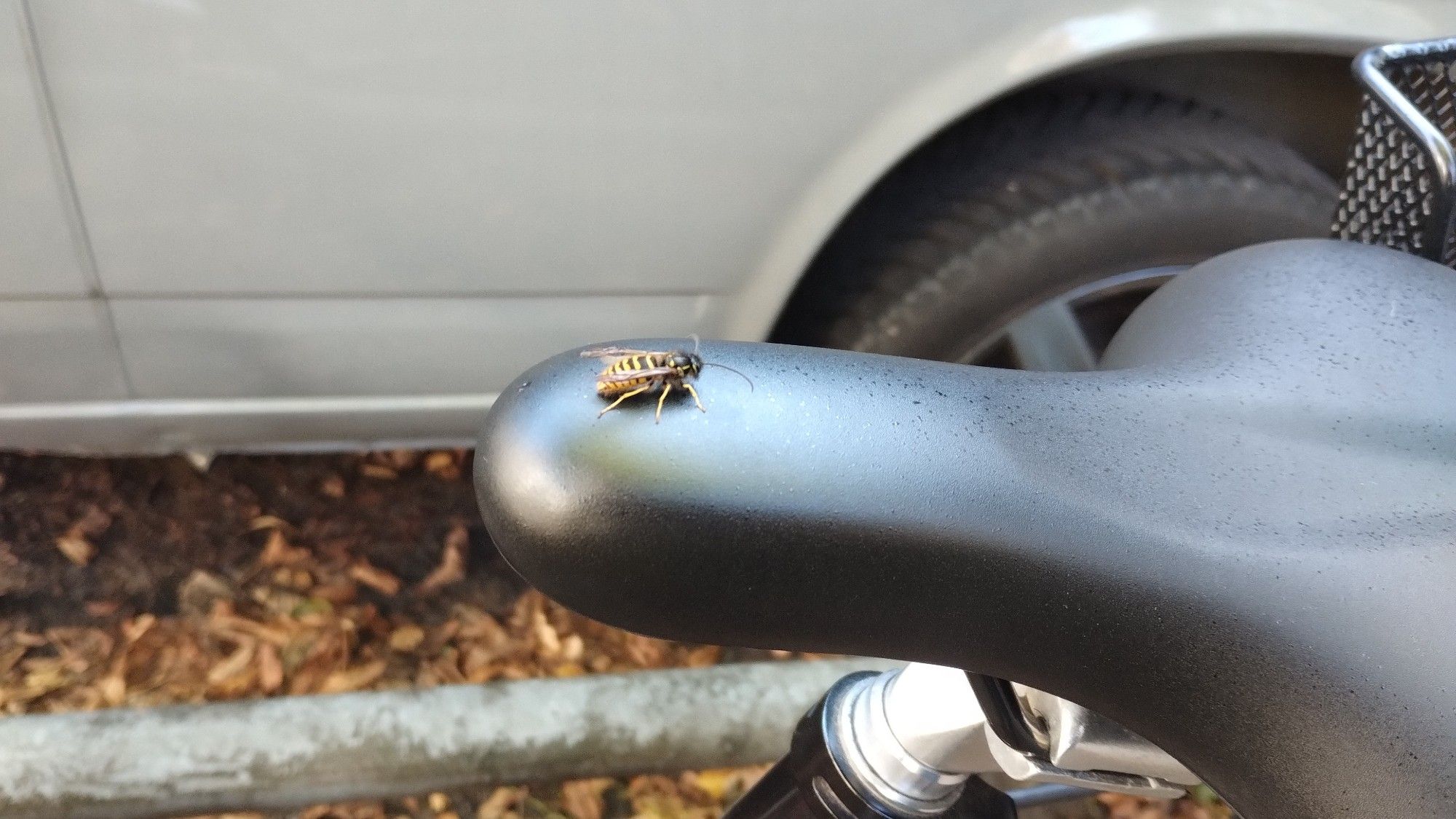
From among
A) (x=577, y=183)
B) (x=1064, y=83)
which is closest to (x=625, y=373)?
(x=577, y=183)

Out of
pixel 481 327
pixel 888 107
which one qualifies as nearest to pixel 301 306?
pixel 481 327

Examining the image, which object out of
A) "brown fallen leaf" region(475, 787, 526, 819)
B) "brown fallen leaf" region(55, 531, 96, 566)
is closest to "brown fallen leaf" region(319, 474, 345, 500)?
"brown fallen leaf" region(55, 531, 96, 566)

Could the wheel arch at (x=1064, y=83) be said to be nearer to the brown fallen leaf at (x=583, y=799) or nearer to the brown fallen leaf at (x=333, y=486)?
the brown fallen leaf at (x=583, y=799)

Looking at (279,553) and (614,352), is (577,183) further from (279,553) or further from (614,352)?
(279,553)

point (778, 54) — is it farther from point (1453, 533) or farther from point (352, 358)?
point (1453, 533)

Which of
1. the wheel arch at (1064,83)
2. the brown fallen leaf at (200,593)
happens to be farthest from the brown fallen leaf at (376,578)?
the wheel arch at (1064,83)
